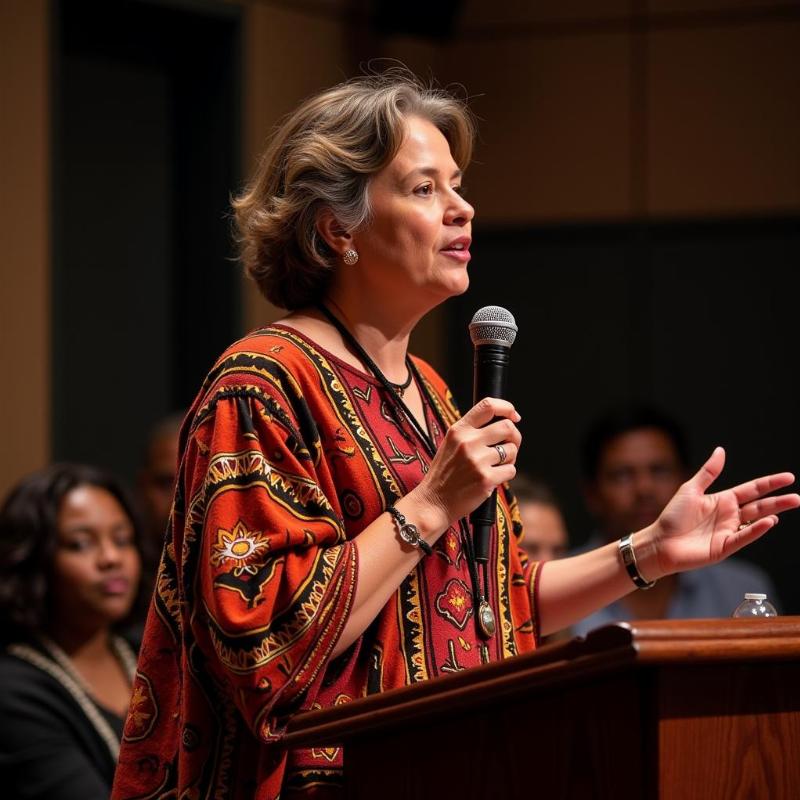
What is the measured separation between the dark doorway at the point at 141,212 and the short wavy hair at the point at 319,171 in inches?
98.7

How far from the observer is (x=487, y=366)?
1615 mm

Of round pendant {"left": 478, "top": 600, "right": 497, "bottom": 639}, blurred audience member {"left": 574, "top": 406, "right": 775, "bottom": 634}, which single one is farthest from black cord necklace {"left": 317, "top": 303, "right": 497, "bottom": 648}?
blurred audience member {"left": 574, "top": 406, "right": 775, "bottom": 634}

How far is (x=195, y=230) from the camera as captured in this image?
14.6 ft

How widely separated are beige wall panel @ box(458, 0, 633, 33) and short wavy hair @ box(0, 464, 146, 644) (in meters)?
2.48

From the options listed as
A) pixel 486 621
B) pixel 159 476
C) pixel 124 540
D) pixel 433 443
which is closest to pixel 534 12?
pixel 159 476

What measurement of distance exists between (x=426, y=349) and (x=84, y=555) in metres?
2.07

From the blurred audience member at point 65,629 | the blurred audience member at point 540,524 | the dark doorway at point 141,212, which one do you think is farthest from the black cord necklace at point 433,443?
the dark doorway at point 141,212

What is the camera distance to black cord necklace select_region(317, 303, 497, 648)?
163 centimetres

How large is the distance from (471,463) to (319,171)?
46 cm

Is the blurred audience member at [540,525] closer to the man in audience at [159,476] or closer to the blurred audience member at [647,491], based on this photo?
the blurred audience member at [647,491]

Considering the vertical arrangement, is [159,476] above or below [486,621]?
above

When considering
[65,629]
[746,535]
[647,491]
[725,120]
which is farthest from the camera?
[725,120]

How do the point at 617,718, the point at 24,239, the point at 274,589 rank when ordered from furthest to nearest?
1. the point at 24,239
2. the point at 274,589
3. the point at 617,718

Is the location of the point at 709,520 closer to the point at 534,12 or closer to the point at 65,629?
the point at 65,629
